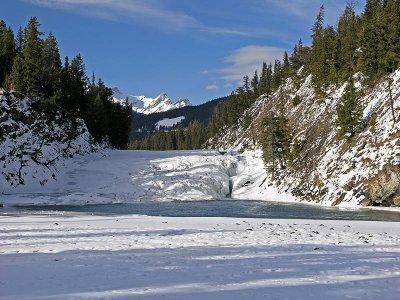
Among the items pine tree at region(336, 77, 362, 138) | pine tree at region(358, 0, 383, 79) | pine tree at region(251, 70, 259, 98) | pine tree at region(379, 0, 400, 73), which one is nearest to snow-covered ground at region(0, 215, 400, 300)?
pine tree at region(336, 77, 362, 138)

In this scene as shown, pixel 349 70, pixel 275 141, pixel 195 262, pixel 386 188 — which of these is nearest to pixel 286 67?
pixel 349 70

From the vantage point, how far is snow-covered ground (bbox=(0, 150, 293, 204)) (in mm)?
51375

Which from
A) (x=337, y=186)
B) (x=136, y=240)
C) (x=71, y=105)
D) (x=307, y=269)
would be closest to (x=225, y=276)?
(x=307, y=269)

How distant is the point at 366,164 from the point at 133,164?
36133 millimetres

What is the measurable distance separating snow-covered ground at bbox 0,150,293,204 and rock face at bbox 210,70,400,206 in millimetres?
4796

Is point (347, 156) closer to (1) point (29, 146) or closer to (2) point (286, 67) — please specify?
(1) point (29, 146)

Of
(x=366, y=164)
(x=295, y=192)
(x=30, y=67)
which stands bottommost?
(x=295, y=192)

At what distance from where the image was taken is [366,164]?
4628cm

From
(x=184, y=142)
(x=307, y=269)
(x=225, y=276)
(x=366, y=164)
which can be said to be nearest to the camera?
(x=225, y=276)

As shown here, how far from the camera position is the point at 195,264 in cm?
1214

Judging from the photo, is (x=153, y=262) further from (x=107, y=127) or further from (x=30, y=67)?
(x=107, y=127)

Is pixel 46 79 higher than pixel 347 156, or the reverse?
pixel 46 79

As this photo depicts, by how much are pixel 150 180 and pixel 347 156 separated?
2764 cm

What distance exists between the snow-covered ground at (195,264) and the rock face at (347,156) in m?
25.5
